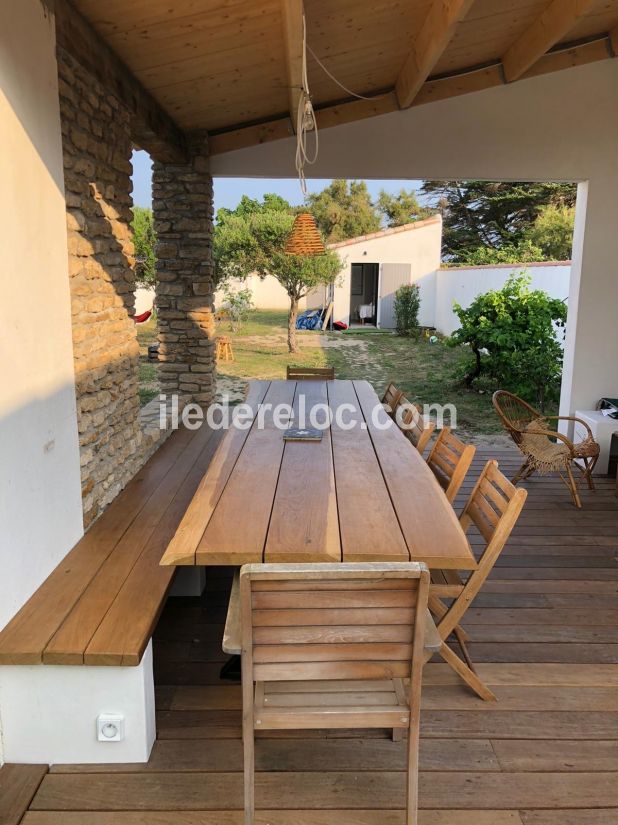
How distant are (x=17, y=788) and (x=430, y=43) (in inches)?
163

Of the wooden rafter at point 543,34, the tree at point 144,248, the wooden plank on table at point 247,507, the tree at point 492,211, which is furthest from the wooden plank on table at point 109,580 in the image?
the tree at point 492,211

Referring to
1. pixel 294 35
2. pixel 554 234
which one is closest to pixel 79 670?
pixel 294 35

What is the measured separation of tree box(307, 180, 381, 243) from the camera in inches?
859

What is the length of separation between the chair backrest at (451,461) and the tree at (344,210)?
18968 millimetres

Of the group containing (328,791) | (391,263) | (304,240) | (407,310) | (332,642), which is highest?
(391,263)

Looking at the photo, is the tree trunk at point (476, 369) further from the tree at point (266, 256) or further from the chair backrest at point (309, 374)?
the chair backrest at point (309, 374)

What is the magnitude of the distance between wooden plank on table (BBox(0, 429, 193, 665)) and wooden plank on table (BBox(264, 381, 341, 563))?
2.55ft

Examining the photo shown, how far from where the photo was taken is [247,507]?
239cm

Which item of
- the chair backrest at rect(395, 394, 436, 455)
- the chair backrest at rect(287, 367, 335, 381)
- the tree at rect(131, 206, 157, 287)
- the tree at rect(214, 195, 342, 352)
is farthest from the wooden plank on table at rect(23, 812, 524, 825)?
the tree at rect(131, 206, 157, 287)

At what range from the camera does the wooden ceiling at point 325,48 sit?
311 cm

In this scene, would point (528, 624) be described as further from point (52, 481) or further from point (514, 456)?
point (514, 456)

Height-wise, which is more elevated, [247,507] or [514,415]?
[247,507]

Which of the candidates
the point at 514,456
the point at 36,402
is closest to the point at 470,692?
the point at 36,402

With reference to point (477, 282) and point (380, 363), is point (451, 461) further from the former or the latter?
point (477, 282)
